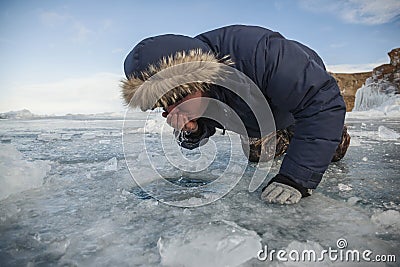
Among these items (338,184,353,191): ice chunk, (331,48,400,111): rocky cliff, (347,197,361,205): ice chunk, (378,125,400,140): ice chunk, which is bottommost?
(347,197,361,205): ice chunk

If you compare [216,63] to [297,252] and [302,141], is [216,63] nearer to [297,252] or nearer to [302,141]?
[302,141]

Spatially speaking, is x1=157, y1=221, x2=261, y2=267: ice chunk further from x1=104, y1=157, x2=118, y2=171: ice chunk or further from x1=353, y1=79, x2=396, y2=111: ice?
x1=353, y1=79, x2=396, y2=111: ice

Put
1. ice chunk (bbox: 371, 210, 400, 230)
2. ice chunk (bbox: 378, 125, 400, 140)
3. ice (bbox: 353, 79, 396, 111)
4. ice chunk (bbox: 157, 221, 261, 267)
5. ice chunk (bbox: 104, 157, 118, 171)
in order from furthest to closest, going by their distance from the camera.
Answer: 1. ice (bbox: 353, 79, 396, 111)
2. ice chunk (bbox: 378, 125, 400, 140)
3. ice chunk (bbox: 104, 157, 118, 171)
4. ice chunk (bbox: 371, 210, 400, 230)
5. ice chunk (bbox: 157, 221, 261, 267)

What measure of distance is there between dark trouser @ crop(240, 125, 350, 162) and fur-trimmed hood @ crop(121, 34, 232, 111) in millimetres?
783

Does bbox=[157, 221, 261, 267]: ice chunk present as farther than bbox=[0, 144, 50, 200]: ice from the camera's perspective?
No

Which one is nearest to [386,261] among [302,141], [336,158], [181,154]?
[302,141]

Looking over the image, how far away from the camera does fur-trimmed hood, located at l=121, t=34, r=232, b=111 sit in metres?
1.01

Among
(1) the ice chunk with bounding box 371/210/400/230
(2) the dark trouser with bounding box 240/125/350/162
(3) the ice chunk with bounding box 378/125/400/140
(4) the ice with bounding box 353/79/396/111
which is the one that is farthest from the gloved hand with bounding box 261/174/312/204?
(4) the ice with bounding box 353/79/396/111

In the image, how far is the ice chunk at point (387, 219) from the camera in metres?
0.83

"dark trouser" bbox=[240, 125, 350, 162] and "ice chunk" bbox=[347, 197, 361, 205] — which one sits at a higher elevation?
"dark trouser" bbox=[240, 125, 350, 162]

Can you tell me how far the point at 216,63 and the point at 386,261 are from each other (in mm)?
715

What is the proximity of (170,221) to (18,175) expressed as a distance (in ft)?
2.31

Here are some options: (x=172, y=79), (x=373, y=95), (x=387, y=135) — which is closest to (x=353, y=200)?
(x=172, y=79)

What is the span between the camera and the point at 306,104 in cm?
114
